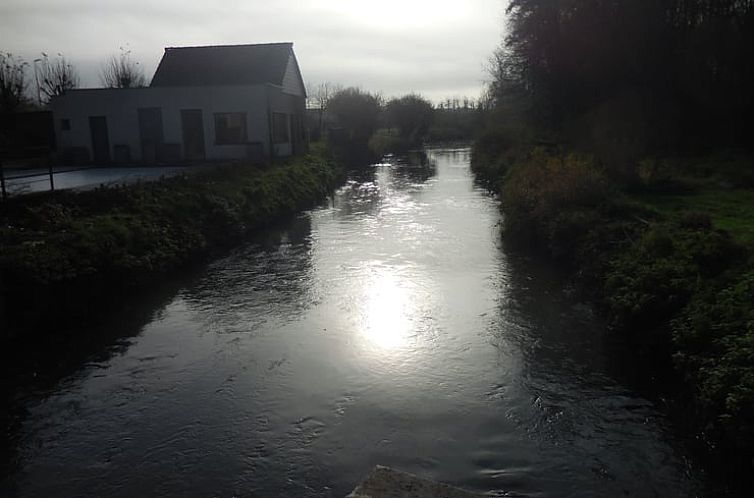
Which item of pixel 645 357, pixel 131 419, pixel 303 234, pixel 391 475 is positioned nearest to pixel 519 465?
pixel 391 475

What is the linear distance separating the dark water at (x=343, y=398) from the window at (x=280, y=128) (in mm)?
16053

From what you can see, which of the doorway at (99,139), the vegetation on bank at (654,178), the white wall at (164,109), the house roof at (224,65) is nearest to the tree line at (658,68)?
the vegetation on bank at (654,178)

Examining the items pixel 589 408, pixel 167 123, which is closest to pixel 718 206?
pixel 589 408

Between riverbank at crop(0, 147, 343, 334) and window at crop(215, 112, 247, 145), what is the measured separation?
6.71 meters

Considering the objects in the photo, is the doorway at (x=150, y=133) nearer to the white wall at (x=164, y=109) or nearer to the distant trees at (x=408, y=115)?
the white wall at (x=164, y=109)

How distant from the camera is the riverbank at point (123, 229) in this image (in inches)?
366

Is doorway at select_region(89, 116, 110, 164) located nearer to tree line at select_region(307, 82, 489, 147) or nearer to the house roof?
the house roof

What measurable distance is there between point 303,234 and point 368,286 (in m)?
6.11

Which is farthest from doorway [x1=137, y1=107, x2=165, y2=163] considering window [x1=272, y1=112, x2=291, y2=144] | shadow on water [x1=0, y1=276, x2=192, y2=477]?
shadow on water [x1=0, y1=276, x2=192, y2=477]

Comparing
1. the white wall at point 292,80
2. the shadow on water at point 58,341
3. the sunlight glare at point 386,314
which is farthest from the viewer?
the white wall at point 292,80

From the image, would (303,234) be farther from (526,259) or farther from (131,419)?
(131,419)

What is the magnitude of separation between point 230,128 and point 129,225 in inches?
594

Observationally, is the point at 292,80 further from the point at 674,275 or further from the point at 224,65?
the point at 674,275

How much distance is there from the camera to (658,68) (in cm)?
2233
